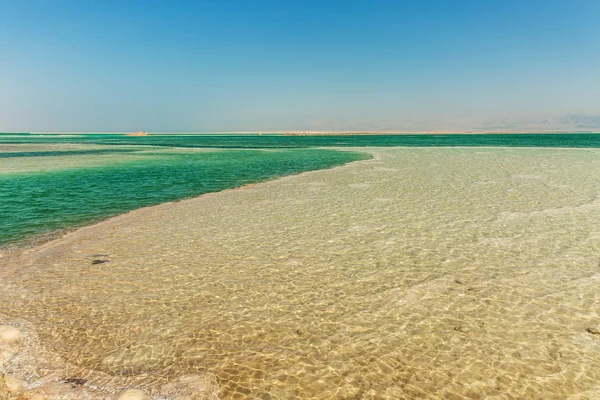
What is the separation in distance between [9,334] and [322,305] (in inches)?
193

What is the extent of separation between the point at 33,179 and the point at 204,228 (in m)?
17.6

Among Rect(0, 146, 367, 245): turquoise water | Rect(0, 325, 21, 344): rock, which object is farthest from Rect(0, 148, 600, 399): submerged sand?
Rect(0, 146, 367, 245): turquoise water

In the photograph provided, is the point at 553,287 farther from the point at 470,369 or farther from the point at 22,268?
the point at 22,268

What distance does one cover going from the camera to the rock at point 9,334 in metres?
5.50

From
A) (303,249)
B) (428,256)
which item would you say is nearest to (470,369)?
(428,256)

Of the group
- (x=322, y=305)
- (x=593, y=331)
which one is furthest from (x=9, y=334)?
(x=593, y=331)

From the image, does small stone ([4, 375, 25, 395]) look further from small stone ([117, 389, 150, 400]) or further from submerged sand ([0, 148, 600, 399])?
small stone ([117, 389, 150, 400])

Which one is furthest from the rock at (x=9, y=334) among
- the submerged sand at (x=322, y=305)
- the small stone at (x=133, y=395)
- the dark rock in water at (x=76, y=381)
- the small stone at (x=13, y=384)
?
the small stone at (x=133, y=395)

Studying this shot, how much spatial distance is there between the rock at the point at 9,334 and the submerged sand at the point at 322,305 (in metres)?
0.16

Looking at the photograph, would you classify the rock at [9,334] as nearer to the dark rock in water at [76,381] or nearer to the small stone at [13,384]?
the small stone at [13,384]

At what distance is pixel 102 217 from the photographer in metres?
13.6

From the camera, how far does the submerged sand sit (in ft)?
Result: 15.5

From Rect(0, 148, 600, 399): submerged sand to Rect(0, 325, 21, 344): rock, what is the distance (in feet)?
0.52

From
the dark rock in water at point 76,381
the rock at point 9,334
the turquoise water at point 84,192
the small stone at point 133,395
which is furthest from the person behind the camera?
the turquoise water at point 84,192
